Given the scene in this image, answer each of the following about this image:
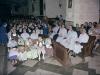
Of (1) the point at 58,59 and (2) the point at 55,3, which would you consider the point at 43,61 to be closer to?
(1) the point at 58,59

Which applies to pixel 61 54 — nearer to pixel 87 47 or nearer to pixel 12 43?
pixel 87 47

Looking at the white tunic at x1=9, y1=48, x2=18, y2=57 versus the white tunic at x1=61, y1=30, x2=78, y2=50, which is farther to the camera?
the white tunic at x1=61, y1=30, x2=78, y2=50

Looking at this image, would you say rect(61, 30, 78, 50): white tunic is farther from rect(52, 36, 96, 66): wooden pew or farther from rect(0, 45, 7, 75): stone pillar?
rect(0, 45, 7, 75): stone pillar

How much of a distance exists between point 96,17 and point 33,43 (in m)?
6.39

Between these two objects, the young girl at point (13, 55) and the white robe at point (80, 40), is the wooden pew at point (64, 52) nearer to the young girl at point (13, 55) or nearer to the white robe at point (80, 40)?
the white robe at point (80, 40)

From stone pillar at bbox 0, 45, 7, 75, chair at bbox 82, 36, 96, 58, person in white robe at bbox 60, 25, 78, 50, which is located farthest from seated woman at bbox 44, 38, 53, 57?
stone pillar at bbox 0, 45, 7, 75

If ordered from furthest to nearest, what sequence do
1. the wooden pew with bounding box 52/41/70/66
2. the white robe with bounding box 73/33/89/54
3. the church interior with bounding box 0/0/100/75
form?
1. the white robe with bounding box 73/33/89/54
2. the wooden pew with bounding box 52/41/70/66
3. the church interior with bounding box 0/0/100/75

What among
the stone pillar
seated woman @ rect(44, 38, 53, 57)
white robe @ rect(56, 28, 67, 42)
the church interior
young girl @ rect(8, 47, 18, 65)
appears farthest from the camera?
white robe @ rect(56, 28, 67, 42)

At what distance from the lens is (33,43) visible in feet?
27.4

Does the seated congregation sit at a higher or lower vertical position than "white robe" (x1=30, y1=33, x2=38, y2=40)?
lower

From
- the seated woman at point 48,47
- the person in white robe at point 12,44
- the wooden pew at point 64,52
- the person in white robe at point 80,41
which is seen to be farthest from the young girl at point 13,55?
the person in white robe at point 80,41

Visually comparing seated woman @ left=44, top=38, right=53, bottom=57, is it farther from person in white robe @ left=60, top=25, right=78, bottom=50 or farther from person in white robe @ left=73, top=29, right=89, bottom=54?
person in white robe @ left=73, top=29, right=89, bottom=54

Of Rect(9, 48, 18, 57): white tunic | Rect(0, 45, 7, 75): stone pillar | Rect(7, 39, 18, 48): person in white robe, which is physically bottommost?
Rect(0, 45, 7, 75): stone pillar

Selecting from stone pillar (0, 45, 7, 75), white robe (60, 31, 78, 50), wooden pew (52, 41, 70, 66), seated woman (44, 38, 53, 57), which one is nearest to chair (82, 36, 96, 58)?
white robe (60, 31, 78, 50)
